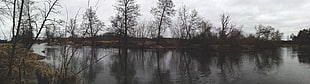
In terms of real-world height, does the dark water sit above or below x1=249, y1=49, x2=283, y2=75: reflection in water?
above

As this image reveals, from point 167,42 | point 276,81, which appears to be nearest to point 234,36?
point 167,42

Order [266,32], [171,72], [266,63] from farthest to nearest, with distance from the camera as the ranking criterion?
1. [266,32]
2. [266,63]
3. [171,72]

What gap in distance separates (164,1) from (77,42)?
30.4 metres

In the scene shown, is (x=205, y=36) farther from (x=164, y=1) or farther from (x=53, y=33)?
(x=53, y=33)

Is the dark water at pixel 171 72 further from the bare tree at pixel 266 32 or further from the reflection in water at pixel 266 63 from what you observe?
the bare tree at pixel 266 32

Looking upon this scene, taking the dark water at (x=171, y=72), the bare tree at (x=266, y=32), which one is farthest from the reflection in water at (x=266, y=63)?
the bare tree at (x=266, y=32)

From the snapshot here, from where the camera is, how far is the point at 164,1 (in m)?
31.8

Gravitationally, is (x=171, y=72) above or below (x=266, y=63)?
above

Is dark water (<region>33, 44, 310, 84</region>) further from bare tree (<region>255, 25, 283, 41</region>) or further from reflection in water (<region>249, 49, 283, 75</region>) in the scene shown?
bare tree (<region>255, 25, 283, 41</region>)

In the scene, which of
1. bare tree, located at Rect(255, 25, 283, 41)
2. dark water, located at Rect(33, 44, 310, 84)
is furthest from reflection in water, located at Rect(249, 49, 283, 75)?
bare tree, located at Rect(255, 25, 283, 41)

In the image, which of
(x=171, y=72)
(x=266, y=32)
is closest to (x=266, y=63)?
(x=171, y=72)

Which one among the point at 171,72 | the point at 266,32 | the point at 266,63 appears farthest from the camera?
the point at 266,32

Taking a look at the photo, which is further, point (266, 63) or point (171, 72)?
point (266, 63)

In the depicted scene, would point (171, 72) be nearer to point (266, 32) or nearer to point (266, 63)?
point (266, 63)
